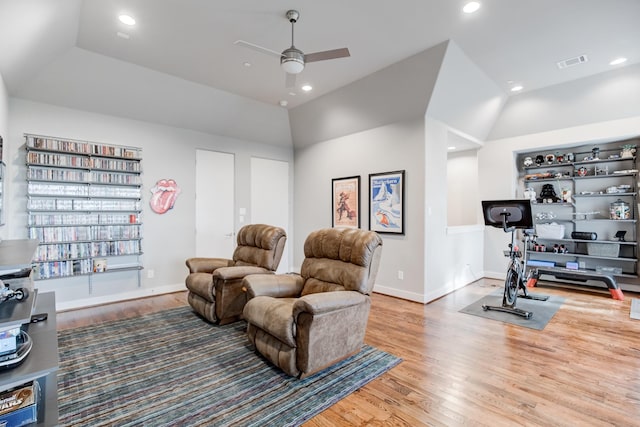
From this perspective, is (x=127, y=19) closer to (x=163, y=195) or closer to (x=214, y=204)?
(x=163, y=195)

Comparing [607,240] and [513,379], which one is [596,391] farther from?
[607,240]

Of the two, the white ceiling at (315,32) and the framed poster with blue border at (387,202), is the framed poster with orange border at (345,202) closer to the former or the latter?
the framed poster with blue border at (387,202)

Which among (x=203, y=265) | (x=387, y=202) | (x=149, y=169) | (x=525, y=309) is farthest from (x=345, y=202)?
(x=149, y=169)

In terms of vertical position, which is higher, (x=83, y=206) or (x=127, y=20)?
(x=127, y=20)

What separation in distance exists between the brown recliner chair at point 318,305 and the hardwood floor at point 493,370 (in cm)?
39

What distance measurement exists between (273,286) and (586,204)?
18.9 ft

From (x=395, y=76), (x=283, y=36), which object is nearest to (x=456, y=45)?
(x=395, y=76)

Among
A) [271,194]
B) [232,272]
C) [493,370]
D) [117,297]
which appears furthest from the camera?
[271,194]

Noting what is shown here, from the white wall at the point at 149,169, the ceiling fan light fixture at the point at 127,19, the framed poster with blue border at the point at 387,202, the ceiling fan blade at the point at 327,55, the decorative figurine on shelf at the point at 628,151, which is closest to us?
the ceiling fan blade at the point at 327,55

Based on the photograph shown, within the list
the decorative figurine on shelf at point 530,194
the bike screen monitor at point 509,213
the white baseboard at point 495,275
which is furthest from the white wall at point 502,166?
the bike screen monitor at point 509,213

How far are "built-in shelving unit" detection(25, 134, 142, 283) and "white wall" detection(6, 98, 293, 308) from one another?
0.12 m

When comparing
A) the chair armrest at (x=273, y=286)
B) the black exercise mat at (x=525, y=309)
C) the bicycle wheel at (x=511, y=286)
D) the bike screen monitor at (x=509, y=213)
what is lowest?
the black exercise mat at (x=525, y=309)

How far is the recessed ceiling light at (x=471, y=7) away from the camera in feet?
9.36

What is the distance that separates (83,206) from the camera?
4188 mm
